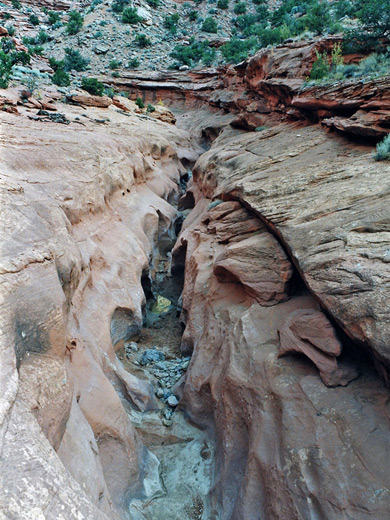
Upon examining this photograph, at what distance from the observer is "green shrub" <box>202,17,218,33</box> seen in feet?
148

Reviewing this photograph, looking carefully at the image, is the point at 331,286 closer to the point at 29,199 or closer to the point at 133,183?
the point at 29,199

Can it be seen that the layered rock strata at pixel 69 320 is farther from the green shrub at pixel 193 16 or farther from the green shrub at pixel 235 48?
the green shrub at pixel 193 16

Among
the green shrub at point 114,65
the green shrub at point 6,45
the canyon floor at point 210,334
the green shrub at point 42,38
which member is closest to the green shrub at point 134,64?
the green shrub at point 114,65

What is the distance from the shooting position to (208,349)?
8180 mm

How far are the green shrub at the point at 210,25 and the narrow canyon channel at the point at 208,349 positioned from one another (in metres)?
42.2

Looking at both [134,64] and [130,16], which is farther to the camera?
[130,16]

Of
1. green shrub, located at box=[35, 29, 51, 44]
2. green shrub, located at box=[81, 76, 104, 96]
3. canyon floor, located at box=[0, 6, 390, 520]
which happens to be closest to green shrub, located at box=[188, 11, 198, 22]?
green shrub, located at box=[35, 29, 51, 44]

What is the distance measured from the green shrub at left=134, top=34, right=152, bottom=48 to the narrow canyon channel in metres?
37.5

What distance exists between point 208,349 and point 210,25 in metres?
48.9

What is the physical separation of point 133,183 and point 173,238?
3.04m

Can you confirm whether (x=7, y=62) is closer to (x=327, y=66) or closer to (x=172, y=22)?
(x=327, y=66)

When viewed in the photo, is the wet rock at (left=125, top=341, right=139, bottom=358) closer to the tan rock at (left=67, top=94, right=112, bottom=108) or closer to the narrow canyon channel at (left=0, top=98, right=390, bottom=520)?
the narrow canyon channel at (left=0, top=98, right=390, bottom=520)

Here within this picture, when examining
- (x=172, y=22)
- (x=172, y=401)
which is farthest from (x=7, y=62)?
(x=172, y=22)

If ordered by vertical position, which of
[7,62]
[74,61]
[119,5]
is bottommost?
[7,62]
